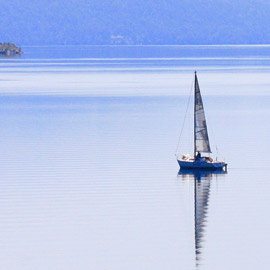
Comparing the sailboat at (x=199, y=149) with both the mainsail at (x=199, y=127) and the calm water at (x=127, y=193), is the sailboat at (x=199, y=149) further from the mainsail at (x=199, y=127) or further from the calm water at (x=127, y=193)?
the calm water at (x=127, y=193)

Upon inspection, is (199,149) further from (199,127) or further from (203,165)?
(203,165)

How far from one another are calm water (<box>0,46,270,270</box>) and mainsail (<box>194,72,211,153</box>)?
115 cm

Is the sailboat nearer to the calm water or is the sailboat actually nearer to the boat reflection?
the boat reflection

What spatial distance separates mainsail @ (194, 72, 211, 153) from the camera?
3703 cm

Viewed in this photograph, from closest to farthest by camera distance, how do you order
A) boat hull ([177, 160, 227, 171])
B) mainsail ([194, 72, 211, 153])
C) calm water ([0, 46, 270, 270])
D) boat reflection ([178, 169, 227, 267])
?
calm water ([0, 46, 270, 270]), boat reflection ([178, 169, 227, 267]), boat hull ([177, 160, 227, 171]), mainsail ([194, 72, 211, 153])

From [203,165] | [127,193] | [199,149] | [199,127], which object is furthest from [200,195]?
[199,127]

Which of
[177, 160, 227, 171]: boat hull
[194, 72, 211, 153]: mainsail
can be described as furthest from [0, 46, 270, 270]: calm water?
[194, 72, 211, 153]: mainsail

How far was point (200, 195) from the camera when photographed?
3083cm

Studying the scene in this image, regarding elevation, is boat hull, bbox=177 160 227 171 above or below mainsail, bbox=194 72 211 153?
below

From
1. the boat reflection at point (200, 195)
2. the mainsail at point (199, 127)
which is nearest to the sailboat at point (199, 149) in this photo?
the mainsail at point (199, 127)

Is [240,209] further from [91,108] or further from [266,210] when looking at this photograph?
[91,108]

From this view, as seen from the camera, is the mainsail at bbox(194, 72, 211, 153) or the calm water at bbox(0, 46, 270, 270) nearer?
the calm water at bbox(0, 46, 270, 270)

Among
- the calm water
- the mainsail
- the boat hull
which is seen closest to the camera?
the calm water

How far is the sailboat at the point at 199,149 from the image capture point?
3562cm
